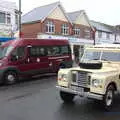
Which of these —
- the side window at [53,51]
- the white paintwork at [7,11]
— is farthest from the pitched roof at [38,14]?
the side window at [53,51]

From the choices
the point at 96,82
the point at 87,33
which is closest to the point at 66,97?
the point at 96,82

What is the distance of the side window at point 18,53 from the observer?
562 inches

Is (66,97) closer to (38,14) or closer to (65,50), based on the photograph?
(65,50)

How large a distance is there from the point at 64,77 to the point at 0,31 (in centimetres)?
2293

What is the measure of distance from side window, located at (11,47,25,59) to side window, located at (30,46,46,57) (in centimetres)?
68

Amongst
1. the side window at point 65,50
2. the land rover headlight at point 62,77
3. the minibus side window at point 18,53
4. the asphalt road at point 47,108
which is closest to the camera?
the asphalt road at point 47,108

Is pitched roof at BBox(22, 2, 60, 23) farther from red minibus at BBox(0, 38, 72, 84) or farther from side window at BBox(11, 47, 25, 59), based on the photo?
side window at BBox(11, 47, 25, 59)

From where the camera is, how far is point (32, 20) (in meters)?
40.1

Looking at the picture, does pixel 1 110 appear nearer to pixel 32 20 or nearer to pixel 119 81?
pixel 119 81

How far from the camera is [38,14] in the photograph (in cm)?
4138

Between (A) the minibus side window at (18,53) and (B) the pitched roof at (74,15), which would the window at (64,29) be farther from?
(A) the minibus side window at (18,53)

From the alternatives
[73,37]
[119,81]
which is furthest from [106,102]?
[73,37]

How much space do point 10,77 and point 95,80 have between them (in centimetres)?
706

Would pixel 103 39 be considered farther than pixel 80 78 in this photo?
Yes
